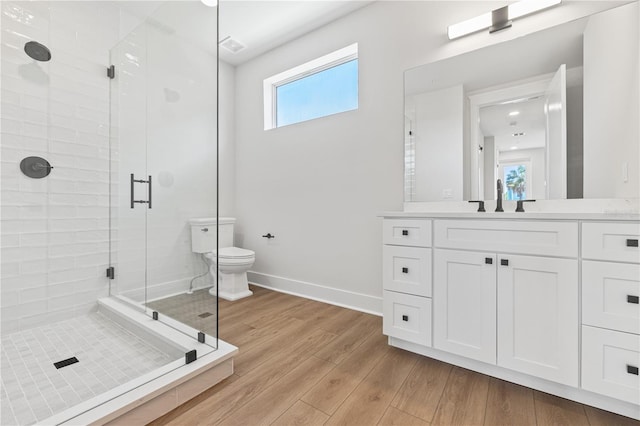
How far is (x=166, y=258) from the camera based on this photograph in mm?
1940

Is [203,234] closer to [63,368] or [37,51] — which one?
[63,368]

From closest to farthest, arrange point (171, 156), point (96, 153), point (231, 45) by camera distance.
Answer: point (171, 156) < point (96, 153) < point (231, 45)

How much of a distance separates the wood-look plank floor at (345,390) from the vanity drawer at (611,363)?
0.15 metres

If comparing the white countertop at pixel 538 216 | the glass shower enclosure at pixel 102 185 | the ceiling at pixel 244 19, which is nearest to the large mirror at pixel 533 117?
the white countertop at pixel 538 216

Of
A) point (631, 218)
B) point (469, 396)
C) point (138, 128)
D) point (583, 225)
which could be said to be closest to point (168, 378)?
point (469, 396)

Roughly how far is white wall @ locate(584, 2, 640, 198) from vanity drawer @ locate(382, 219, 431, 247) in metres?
0.90

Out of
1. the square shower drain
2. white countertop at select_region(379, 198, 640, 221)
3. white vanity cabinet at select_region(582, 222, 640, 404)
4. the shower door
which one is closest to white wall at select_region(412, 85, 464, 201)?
white countertop at select_region(379, 198, 640, 221)

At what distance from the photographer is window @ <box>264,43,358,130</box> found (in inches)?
106

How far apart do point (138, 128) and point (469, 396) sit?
273cm

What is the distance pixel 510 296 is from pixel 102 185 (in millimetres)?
3015

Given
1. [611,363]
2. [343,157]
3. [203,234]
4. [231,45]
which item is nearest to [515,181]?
[611,363]

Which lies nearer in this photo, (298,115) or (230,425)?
(230,425)

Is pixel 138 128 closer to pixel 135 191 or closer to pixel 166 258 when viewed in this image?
pixel 135 191

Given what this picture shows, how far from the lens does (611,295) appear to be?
1185 millimetres
